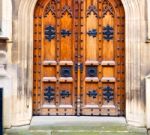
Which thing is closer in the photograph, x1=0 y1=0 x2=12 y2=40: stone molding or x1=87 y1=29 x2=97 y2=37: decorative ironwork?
x1=0 y1=0 x2=12 y2=40: stone molding

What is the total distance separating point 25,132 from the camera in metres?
7.02

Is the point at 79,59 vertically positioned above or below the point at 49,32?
below

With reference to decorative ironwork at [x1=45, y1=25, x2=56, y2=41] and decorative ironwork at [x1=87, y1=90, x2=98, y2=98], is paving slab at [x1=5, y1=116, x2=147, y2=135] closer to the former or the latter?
decorative ironwork at [x1=87, y1=90, x2=98, y2=98]

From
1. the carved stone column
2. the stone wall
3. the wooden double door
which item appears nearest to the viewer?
the carved stone column

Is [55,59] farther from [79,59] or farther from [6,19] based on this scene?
[6,19]

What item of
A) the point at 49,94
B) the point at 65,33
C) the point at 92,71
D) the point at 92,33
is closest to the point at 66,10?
the point at 65,33

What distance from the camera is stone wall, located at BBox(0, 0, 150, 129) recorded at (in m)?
7.18

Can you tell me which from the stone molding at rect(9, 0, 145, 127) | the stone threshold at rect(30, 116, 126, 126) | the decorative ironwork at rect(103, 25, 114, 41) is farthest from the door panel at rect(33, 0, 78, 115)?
the decorative ironwork at rect(103, 25, 114, 41)

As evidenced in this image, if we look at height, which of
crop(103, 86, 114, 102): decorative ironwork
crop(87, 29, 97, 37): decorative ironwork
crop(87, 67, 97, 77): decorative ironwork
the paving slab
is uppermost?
crop(87, 29, 97, 37): decorative ironwork

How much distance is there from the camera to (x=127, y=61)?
7.32 meters

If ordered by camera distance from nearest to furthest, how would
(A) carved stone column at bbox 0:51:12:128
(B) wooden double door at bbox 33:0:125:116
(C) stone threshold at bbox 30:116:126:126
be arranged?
(A) carved stone column at bbox 0:51:12:128 < (C) stone threshold at bbox 30:116:126:126 < (B) wooden double door at bbox 33:0:125:116

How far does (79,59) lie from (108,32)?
0.75 meters

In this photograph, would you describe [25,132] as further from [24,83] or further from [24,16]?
[24,16]

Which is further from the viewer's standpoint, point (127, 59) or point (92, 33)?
point (92, 33)
